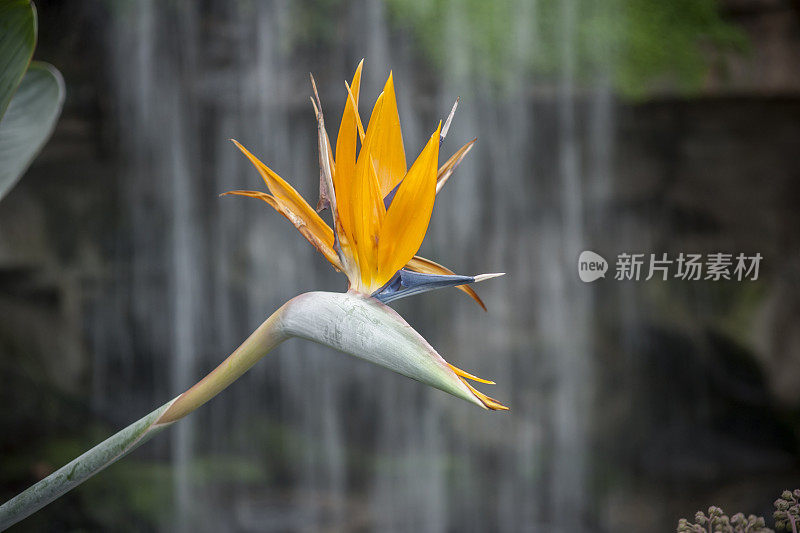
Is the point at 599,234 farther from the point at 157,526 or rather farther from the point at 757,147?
the point at 157,526

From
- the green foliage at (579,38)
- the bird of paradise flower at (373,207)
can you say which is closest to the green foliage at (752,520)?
the bird of paradise flower at (373,207)

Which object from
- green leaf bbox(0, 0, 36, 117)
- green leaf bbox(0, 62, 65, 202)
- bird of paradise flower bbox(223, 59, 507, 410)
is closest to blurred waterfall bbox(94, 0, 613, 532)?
green leaf bbox(0, 62, 65, 202)

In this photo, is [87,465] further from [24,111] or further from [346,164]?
[24,111]

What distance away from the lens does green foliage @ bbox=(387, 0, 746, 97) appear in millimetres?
1688

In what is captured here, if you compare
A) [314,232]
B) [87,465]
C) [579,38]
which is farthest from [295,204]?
[579,38]

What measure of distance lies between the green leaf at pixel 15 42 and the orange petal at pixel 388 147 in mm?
249

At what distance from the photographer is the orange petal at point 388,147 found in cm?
30

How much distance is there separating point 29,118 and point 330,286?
1636 mm

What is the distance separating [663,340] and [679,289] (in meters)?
0.16

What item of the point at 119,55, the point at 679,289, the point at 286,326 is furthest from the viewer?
the point at 679,289

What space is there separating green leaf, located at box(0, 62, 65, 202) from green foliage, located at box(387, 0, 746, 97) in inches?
52.1

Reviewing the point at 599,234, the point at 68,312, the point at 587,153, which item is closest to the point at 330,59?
the point at 587,153

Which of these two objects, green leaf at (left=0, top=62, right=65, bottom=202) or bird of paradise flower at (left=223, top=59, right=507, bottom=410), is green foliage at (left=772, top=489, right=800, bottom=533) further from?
green leaf at (left=0, top=62, right=65, bottom=202)

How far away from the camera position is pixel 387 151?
33 cm
